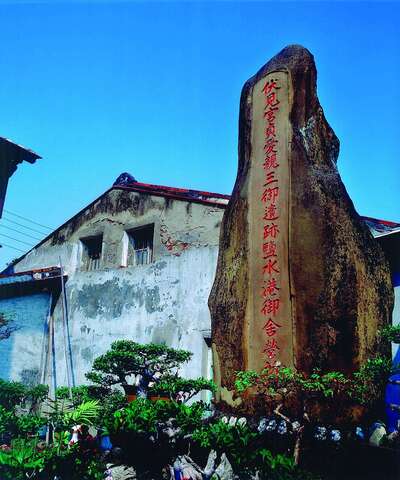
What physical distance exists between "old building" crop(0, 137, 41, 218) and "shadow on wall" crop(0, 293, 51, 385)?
3925 millimetres

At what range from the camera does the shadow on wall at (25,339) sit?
40.1ft

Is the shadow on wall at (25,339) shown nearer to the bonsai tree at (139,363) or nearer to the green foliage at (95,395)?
the green foliage at (95,395)

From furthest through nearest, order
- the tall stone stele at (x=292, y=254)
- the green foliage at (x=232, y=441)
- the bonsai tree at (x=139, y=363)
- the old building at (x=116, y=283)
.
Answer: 1. the old building at (x=116, y=283)
2. the bonsai tree at (x=139, y=363)
3. the tall stone stele at (x=292, y=254)
4. the green foliage at (x=232, y=441)

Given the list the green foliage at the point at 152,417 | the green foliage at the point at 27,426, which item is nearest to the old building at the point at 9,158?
the green foliage at the point at 27,426

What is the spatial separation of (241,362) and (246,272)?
1160 millimetres

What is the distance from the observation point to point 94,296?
38.3ft

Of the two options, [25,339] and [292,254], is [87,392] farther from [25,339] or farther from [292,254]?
[25,339]

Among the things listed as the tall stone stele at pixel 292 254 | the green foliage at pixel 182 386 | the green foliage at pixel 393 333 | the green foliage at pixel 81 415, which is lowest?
the green foliage at pixel 81 415

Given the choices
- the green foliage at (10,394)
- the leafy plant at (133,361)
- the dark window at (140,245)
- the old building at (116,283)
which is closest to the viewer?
the leafy plant at (133,361)

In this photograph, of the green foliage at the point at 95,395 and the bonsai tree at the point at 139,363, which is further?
the green foliage at the point at 95,395

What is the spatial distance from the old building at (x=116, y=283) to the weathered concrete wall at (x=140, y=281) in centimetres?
2

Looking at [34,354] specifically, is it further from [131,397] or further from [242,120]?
[242,120]

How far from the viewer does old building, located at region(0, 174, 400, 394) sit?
9492mm

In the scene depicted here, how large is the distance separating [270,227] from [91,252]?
27.0ft
